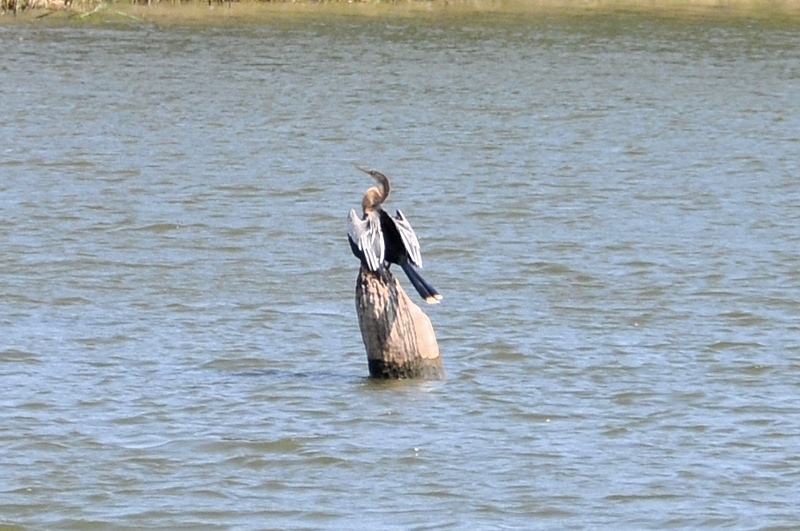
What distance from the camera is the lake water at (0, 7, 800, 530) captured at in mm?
7359

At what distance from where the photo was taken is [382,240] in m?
8.75

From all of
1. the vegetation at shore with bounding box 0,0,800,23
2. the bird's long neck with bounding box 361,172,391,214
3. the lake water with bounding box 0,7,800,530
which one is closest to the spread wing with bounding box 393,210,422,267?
the bird's long neck with bounding box 361,172,391,214

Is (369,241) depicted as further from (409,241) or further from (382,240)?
(409,241)

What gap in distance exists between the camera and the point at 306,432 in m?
8.21

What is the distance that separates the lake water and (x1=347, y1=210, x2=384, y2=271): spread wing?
679 mm

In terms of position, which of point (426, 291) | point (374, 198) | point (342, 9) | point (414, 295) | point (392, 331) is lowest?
point (414, 295)

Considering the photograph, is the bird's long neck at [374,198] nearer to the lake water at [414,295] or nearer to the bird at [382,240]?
the bird at [382,240]

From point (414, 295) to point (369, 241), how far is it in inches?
118

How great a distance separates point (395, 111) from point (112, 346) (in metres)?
12.1

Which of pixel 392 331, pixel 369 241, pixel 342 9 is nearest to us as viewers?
pixel 369 241

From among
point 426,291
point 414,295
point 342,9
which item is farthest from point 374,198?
point 342,9

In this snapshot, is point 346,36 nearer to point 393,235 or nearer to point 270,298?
point 270,298

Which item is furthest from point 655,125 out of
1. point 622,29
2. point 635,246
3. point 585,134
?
point 622,29

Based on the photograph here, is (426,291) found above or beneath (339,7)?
above
